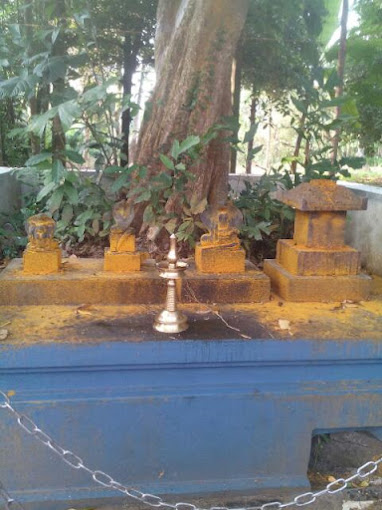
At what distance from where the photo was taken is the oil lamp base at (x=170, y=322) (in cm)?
217

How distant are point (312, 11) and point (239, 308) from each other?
5.94m

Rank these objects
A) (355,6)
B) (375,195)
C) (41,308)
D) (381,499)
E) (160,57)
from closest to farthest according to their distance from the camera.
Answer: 1. (381,499)
2. (41,308)
3. (375,195)
4. (160,57)
5. (355,6)

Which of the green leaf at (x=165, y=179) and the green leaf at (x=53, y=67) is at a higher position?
the green leaf at (x=53, y=67)

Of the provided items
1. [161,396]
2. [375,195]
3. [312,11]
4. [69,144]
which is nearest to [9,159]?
[69,144]

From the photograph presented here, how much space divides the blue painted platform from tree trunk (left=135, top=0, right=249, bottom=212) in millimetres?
1914

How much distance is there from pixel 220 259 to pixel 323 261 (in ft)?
1.89

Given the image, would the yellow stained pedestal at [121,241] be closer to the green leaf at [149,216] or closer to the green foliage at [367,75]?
the green leaf at [149,216]

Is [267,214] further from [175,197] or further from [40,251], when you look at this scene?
[40,251]

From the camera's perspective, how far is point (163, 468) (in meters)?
2.15

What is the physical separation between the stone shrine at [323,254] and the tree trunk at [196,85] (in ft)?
4.01

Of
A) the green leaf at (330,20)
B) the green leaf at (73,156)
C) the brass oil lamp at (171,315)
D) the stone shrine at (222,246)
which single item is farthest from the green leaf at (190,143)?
the green leaf at (330,20)

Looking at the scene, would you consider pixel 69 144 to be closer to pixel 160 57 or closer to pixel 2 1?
pixel 160 57

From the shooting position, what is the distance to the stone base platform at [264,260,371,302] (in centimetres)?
263

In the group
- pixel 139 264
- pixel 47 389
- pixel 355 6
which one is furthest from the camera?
pixel 355 6
